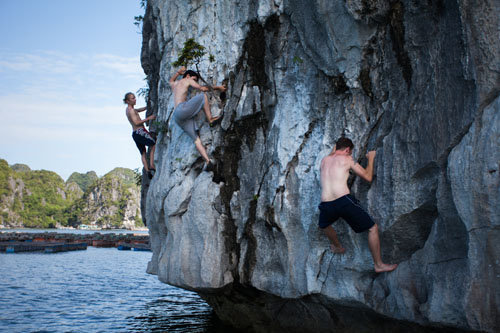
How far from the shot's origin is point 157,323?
43.4ft

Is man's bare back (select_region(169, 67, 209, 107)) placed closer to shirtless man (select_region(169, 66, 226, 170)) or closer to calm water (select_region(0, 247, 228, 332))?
shirtless man (select_region(169, 66, 226, 170))

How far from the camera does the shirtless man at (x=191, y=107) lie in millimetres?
9734

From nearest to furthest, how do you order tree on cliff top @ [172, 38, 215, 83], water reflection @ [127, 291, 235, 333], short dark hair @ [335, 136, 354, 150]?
short dark hair @ [335, 136, 354, 150]
tree on cliff top @ [172, 38, 215, 83]
water reflection @ [127, 291, 235, 333]

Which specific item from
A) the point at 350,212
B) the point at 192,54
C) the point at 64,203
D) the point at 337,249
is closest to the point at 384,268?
the point at 337,249

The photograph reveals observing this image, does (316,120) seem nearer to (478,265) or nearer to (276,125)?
(276,125)

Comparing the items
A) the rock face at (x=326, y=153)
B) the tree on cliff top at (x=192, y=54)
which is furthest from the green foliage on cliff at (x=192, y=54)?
the rock face at (x=326, y=153)

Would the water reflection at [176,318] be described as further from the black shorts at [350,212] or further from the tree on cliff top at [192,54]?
the tree on cliff top at [192,54]

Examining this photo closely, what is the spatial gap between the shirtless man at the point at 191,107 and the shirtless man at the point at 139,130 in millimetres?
2298

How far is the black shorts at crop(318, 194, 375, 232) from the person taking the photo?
654 cm

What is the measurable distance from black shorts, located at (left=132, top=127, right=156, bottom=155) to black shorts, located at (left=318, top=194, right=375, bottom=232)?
7.26 metres

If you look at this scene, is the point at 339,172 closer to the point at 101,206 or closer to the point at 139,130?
the point at 139,130

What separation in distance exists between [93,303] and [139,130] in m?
9.05

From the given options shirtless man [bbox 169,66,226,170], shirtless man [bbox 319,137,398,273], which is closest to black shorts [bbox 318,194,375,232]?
shirtless man [bbox 319,137,398,273]

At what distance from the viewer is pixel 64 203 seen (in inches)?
5989
